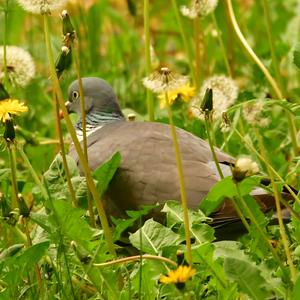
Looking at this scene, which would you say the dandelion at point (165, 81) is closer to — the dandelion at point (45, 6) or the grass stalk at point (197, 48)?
the dandelion at point (45, 6)

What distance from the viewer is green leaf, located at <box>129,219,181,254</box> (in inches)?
124

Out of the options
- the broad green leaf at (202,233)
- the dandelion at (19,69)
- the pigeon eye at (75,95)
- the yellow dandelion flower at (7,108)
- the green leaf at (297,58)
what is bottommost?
the broad green leaf at (202,233)

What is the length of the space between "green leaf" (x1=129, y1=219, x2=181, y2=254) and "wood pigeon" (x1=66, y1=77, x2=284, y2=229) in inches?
17.1

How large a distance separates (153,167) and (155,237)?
678 millimetres

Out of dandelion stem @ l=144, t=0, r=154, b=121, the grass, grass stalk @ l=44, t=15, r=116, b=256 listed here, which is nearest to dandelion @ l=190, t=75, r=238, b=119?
the grass

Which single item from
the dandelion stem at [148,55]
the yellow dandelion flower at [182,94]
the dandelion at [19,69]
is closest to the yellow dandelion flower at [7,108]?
the dandelion stem at [148,55]

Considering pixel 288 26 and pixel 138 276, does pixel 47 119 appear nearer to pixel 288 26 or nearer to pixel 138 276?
pixel 288 26

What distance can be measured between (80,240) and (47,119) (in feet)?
7.98

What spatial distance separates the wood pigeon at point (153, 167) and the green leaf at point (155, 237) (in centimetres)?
44

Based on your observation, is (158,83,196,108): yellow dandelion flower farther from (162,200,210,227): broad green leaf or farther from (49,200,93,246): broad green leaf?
(49,200,93,246): broad green leaf

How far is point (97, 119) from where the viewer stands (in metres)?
4.69

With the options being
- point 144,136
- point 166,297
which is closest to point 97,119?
point 144,136

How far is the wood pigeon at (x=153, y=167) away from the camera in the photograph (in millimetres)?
3725

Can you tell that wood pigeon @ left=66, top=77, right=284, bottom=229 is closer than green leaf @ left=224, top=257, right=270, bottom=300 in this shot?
No
